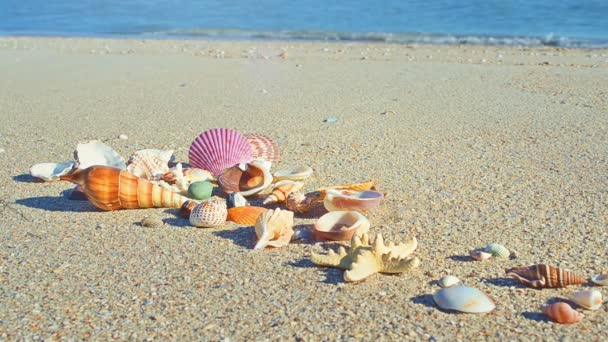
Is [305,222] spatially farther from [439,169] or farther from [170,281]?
[439,169]

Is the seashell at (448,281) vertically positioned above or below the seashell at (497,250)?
below

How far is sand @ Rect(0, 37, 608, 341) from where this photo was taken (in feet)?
6.82

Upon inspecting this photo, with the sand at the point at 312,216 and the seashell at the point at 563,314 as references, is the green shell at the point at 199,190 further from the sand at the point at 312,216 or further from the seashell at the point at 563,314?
the seashell at the point at 563,314

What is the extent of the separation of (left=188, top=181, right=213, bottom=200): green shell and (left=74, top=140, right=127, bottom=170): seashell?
1.53 ft

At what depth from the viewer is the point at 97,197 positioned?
2.96 metres

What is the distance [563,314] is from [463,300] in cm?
30

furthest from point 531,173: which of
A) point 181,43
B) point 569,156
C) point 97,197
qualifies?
point 181,43

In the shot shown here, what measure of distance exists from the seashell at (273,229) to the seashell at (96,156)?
3.62 ft

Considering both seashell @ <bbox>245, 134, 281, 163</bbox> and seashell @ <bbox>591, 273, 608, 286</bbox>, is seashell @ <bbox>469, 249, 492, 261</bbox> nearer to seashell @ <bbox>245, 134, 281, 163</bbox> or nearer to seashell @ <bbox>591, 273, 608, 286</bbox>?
seashell @ <bbox>591, 273, 608, 286</bbox>

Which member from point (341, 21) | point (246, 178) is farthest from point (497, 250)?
point (341, 21)

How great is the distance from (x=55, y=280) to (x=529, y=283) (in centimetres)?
167

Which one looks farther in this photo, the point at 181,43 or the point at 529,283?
the point at 181,43

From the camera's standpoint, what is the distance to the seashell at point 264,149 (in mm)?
3721

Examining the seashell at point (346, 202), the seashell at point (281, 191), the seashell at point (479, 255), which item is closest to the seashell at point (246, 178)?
the seashell at point (281, 191)
